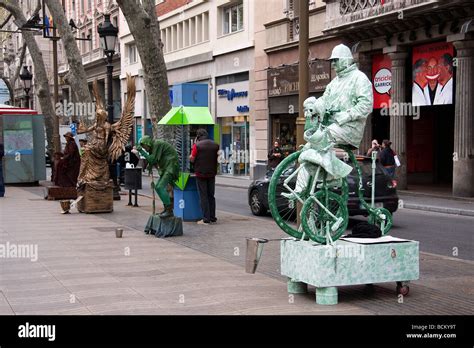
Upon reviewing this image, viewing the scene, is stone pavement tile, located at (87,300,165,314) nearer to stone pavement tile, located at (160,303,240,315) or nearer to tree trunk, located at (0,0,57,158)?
stone pavement tile, located at (160,303,240,315)

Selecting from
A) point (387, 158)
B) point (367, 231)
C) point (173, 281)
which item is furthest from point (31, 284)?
point (387, 158)

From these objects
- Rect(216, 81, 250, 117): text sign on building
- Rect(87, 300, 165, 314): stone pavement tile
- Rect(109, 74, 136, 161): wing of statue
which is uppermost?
Rect(216, 81, 250, 117): text sign on building

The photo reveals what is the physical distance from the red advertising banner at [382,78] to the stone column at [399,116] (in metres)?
0.68

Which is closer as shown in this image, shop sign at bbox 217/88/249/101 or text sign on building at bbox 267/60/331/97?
text sign on building at bbox 267/60/331/97

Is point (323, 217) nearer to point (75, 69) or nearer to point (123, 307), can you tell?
point (123, 307)

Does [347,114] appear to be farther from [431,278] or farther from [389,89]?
[389,89]

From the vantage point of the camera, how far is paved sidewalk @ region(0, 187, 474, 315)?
23.4 feet

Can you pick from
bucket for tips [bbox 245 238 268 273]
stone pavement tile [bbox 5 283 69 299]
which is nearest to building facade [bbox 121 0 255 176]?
stone pavement tile [bbox 5 283 69 299]

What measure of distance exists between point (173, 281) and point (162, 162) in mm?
4702

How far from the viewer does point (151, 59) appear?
17391mm

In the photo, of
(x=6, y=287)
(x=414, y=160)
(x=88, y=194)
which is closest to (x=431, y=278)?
(x=6, y=287)

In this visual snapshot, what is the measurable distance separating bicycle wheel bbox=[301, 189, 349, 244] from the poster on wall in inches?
621

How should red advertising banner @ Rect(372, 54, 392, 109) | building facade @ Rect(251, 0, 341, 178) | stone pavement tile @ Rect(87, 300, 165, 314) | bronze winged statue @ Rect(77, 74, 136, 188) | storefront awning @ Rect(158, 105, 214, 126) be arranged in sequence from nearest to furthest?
stone pavement tile @ Rect(87, 300, 165, 314), storefront awning @ Rect(158, 105, 214, 126), bronze winged statue @ Rect(77, 74, 136, 188), red advertising banner @ Rect(372, 54, 392, 109), building facade @ Rect(251, 0, 341, 178)

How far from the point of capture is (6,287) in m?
8.22
